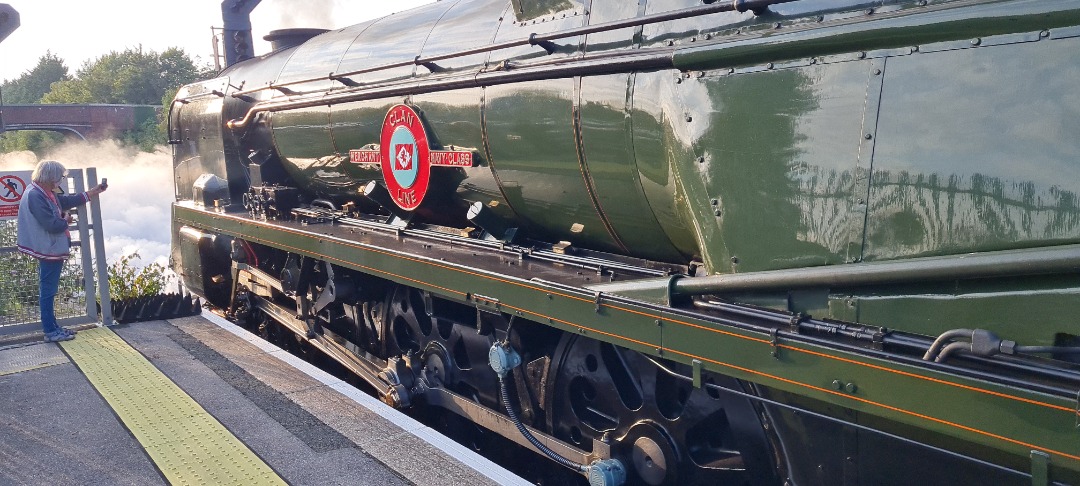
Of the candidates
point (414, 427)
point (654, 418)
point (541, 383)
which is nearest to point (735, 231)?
point (654, 418)

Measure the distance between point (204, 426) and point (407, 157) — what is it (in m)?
2.07

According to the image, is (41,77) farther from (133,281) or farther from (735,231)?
(735,231)

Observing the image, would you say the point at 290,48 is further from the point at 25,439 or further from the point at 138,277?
the point at 25,439

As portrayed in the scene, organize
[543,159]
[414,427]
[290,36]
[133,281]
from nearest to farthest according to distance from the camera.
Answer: [543,159] → [414,427] → [290,36] → [133,281]

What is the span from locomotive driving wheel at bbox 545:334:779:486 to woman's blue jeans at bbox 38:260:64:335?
180 inches

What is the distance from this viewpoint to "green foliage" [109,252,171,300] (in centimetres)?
930

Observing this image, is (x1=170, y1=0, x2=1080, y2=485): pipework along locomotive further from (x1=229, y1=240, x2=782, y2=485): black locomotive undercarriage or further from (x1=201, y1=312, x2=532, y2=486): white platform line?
(x1=201, y1=312, x2=532, y2=486): white platform line

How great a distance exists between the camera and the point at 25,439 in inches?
173

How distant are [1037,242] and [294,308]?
6561mm

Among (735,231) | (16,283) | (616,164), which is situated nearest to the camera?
(735,231)

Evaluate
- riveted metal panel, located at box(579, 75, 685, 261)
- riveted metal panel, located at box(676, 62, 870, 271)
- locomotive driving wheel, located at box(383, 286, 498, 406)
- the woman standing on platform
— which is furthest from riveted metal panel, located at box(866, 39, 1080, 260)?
the woman standing on platform

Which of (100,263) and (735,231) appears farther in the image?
(100,263)

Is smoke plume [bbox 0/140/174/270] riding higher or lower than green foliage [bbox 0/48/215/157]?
lower

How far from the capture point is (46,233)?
636 centimetres
